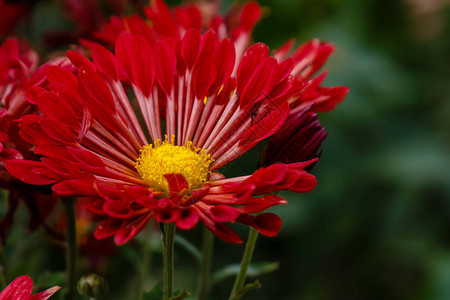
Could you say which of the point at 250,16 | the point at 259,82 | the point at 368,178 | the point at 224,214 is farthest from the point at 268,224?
the point at 368,178

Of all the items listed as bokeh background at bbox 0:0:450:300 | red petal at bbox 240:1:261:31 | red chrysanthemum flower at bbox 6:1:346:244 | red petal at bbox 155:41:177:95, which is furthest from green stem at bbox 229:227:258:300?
bokeh background at bbox 0:0:450:300

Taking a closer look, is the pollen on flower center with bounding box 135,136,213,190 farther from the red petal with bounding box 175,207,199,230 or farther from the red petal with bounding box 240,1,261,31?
the red petal with bounding box 240,1,261,31

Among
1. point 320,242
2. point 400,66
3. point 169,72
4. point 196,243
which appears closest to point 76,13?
point 169,72

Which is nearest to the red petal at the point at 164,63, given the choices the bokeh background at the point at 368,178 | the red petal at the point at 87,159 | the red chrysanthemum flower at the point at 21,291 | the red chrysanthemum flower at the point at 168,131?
the red chrysanthemum flower at the point at 168,131

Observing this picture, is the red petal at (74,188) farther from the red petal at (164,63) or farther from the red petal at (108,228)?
the red petal at (164,63)

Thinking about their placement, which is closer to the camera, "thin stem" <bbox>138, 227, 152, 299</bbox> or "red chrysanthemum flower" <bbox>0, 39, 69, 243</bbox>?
"red chrysanthemum flower" <bbox>0, 39, 69, 243</bbox>

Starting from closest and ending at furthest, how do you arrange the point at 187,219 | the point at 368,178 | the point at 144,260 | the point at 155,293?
the point at 187,219 < the point at 155,293 < the point at 144,260 < the point at 368,178

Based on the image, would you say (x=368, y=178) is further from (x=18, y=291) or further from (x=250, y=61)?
(x=18, y=291)

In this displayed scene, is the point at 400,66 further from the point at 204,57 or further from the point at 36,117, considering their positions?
the point at 36,117

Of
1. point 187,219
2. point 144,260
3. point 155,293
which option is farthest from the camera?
point 144,260
